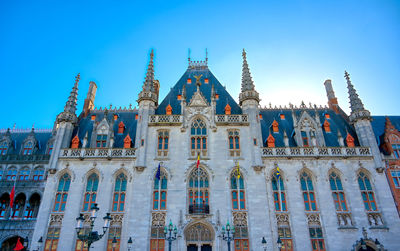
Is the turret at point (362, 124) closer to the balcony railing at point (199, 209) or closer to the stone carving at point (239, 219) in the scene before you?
the stone carving at point (239, 219)

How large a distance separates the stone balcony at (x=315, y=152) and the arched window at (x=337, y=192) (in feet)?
7.11

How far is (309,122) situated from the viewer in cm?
3088

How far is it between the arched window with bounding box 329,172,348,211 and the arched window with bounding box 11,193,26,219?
30943 mm

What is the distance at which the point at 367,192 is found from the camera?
26.7 m

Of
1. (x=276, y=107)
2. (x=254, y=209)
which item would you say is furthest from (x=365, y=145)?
(x=254, y=209)

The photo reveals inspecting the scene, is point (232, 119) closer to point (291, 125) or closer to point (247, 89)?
point (247, 89)

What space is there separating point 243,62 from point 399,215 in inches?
890

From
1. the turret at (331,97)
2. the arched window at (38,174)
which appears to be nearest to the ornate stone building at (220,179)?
the arched window at (38,174)

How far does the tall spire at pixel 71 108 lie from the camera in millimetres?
30533

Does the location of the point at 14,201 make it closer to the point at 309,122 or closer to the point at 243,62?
the point at 243,62

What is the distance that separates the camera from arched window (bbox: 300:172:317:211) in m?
26.0

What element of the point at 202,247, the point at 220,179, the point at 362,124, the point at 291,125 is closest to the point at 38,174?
the point at 202,247

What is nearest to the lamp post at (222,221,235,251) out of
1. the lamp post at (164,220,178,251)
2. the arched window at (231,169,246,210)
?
the arched window at (231,169,246,210)

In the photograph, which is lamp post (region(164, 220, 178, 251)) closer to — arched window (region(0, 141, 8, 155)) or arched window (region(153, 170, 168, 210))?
arched window (region(153, 170, 168, 210))
